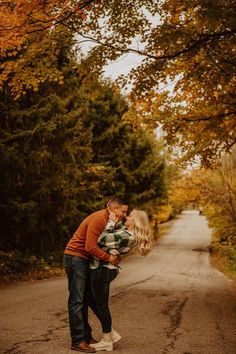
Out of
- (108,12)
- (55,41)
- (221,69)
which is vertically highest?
(108,12)

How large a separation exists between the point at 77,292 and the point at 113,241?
0.81 m

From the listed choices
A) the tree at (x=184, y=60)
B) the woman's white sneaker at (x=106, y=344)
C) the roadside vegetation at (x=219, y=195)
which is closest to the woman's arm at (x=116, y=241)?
the woman's white sneaker at (x=106, y=344)

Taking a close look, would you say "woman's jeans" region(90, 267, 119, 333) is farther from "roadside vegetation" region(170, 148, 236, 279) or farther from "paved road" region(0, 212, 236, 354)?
"roadside vegetation" region(170, 148, 236, 279)

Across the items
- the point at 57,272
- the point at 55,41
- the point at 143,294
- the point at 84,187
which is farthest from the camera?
the point at 84,187

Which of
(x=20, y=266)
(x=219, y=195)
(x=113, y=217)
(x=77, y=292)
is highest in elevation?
(x=219, y=195)

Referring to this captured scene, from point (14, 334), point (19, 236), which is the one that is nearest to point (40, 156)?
point (19, 236)

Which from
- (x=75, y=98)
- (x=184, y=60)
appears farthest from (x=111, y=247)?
(x=75, y=98)

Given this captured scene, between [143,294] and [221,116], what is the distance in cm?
517

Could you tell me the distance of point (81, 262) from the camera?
561 centimetres

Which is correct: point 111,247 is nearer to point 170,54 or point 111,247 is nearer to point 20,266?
point 170,54

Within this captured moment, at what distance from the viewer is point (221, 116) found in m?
11.9

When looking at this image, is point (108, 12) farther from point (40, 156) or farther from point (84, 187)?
point (84, 187)

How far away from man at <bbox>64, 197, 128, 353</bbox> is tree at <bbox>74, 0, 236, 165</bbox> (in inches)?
194

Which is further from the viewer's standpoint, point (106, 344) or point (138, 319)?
point (138, 319)
